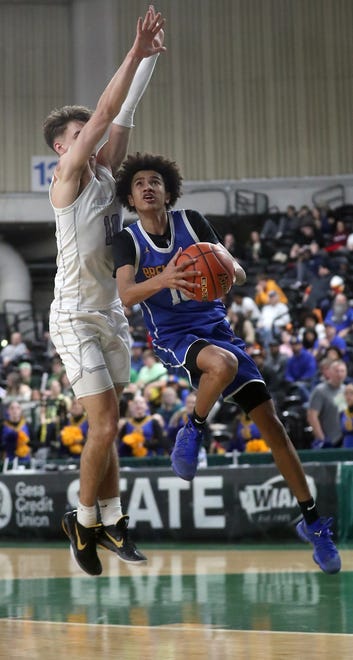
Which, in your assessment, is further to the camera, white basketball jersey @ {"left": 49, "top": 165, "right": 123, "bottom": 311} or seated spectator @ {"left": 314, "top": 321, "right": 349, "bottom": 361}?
seated spectator @ {"left": 314, "top": 321, "right": 349, "bottom": 361}

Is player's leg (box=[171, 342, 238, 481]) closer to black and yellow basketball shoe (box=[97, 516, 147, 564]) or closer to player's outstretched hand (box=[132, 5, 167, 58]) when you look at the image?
black and yellow basketball shoe (box=[97, 516, 147, 564])

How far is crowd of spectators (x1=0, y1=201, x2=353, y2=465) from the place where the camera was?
13516 mm

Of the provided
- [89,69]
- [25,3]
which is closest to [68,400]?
[89,69]

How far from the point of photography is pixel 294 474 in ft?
21.1

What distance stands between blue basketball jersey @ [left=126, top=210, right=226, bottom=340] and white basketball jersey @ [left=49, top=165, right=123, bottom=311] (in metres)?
0.19

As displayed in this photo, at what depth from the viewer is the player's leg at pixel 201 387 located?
600 cm

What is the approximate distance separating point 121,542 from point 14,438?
8.54 m

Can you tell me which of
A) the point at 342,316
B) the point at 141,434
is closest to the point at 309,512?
the point at 141,434

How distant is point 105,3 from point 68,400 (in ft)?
40.7

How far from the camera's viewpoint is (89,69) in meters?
24.8

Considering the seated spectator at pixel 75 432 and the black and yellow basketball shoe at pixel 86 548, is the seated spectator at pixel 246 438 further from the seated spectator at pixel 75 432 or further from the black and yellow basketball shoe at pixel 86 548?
the black and yellow basketball shoe at pixel 86 548

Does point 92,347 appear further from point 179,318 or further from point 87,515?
point 87,515

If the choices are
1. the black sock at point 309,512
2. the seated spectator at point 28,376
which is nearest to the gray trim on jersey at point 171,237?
the black sock at point 309,512

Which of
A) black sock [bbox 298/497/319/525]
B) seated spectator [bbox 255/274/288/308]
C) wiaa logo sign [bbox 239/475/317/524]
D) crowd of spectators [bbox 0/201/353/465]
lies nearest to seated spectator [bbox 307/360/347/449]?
crowd of spectators [bbox 0/201/353/465]
